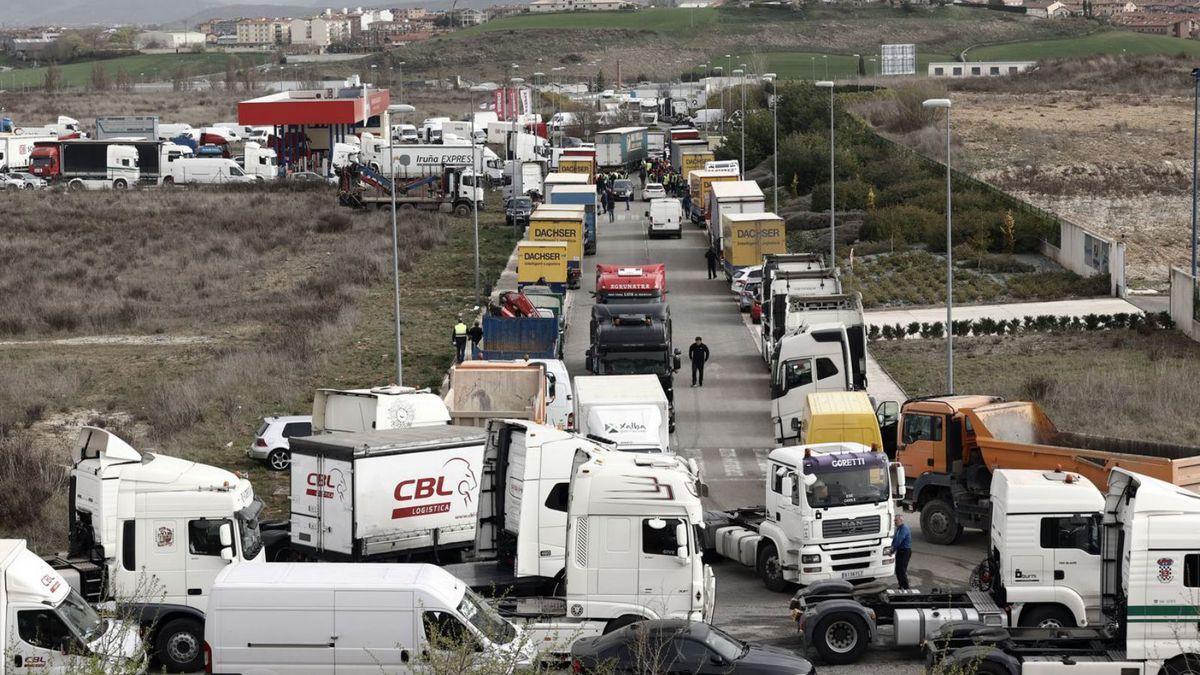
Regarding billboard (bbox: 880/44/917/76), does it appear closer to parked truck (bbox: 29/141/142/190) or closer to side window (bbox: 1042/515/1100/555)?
parked truck (bbox: 29/141/142/190)

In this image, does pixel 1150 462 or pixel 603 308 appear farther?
pixel 603 308

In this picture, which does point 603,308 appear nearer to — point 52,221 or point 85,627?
point 85,627

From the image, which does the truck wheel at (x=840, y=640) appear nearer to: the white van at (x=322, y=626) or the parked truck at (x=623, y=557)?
the parked truck at (x=623, y=557)

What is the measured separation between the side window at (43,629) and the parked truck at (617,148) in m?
77.9

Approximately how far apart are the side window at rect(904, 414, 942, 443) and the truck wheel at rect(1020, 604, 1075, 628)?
631 centimetres

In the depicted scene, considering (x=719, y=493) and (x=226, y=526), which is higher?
(x=226, y=526)

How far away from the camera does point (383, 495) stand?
71.8 feet

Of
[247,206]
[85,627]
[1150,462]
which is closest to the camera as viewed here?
[85,627]

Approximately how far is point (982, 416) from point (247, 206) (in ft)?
193

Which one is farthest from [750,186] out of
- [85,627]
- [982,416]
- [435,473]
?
[85,627]

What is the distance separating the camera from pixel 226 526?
2011cm

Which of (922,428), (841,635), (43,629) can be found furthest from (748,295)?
(43,629)

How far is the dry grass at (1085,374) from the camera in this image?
105ft

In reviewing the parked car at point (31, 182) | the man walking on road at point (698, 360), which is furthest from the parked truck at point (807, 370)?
the parked car at point (31, 182)
